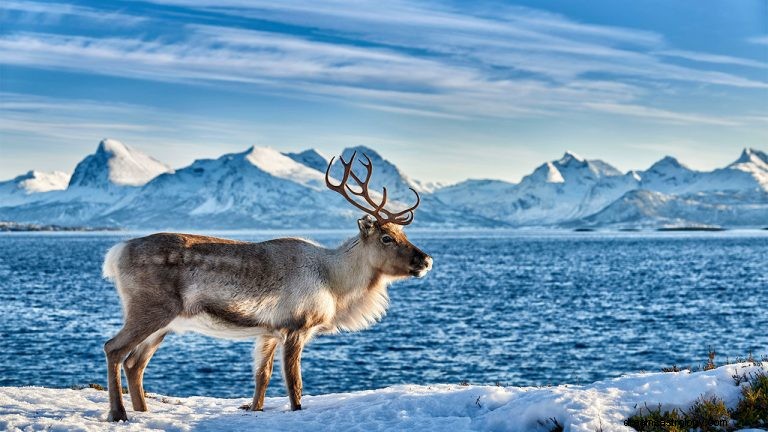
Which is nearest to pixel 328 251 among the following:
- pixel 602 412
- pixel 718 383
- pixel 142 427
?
pixel 142 427

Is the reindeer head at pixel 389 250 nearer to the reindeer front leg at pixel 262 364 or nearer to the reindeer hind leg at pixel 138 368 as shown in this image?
the reindeer front leg at pixel 262 364

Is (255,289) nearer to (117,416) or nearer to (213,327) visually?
(213,327)

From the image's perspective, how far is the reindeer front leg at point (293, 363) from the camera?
1346cm

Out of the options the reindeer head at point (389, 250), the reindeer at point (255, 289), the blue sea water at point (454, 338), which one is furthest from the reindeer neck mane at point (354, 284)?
the blue sea water at point (454, 338)

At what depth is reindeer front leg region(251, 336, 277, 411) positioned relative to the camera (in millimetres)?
13984

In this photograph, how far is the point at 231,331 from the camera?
13.4m

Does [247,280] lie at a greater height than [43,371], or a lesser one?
greater

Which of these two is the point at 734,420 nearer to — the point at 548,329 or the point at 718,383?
the point at 718,383

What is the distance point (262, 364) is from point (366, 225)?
2.98 meters

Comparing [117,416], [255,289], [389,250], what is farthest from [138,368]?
[389,250]

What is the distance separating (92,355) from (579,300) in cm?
4482

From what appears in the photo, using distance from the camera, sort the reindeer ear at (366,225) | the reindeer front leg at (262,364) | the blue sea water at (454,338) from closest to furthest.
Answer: the reindeer front leg at (262,364) → the reindeer ear at (366,225) → the blue sea water at (454,338)

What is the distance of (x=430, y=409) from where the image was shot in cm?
1282

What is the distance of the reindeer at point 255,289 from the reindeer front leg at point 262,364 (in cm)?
2
